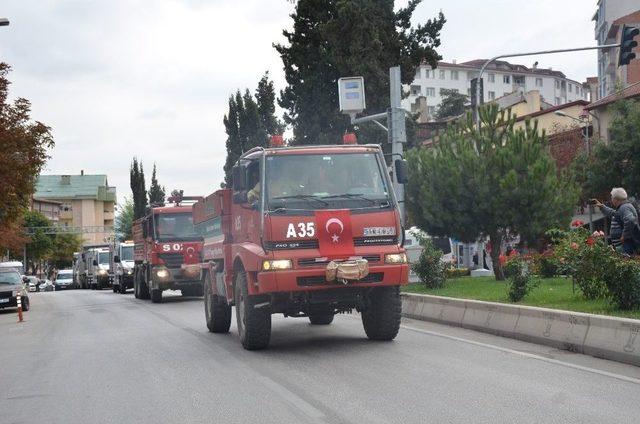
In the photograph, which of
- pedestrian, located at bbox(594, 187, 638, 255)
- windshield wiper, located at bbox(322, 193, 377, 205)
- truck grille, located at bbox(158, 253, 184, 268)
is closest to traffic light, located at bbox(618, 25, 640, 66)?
pedestrian, located at bbox(594, 187, 638, 255)

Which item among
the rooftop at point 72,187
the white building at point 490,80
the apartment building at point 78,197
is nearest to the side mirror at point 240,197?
the white building at point 490,80

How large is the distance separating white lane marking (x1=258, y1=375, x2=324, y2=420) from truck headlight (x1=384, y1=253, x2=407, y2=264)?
289cm

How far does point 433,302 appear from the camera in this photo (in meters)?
Answer: 17.3

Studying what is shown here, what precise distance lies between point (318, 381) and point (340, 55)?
3342 centimetres

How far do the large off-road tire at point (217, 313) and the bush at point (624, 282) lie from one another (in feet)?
21.0

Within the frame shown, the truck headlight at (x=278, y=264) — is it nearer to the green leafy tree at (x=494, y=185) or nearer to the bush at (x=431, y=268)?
the bush at (x=431, y=268)

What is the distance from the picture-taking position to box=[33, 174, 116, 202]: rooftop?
161250mm

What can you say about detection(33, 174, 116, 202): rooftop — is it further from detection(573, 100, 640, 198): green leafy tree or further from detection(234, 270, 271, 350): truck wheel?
detection(234, 270, 271, 350): truck wheel

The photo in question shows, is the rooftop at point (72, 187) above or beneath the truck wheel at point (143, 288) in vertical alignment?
above

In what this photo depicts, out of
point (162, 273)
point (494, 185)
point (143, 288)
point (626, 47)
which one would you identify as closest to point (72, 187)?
point (143, 288)

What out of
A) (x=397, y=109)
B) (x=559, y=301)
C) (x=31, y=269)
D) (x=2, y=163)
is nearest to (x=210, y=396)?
(x=559, y=301)

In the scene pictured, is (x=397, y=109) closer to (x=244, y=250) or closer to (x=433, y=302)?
(x=433, y=302)

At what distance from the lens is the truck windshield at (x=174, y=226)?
A: 28.6m

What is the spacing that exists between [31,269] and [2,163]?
107m
